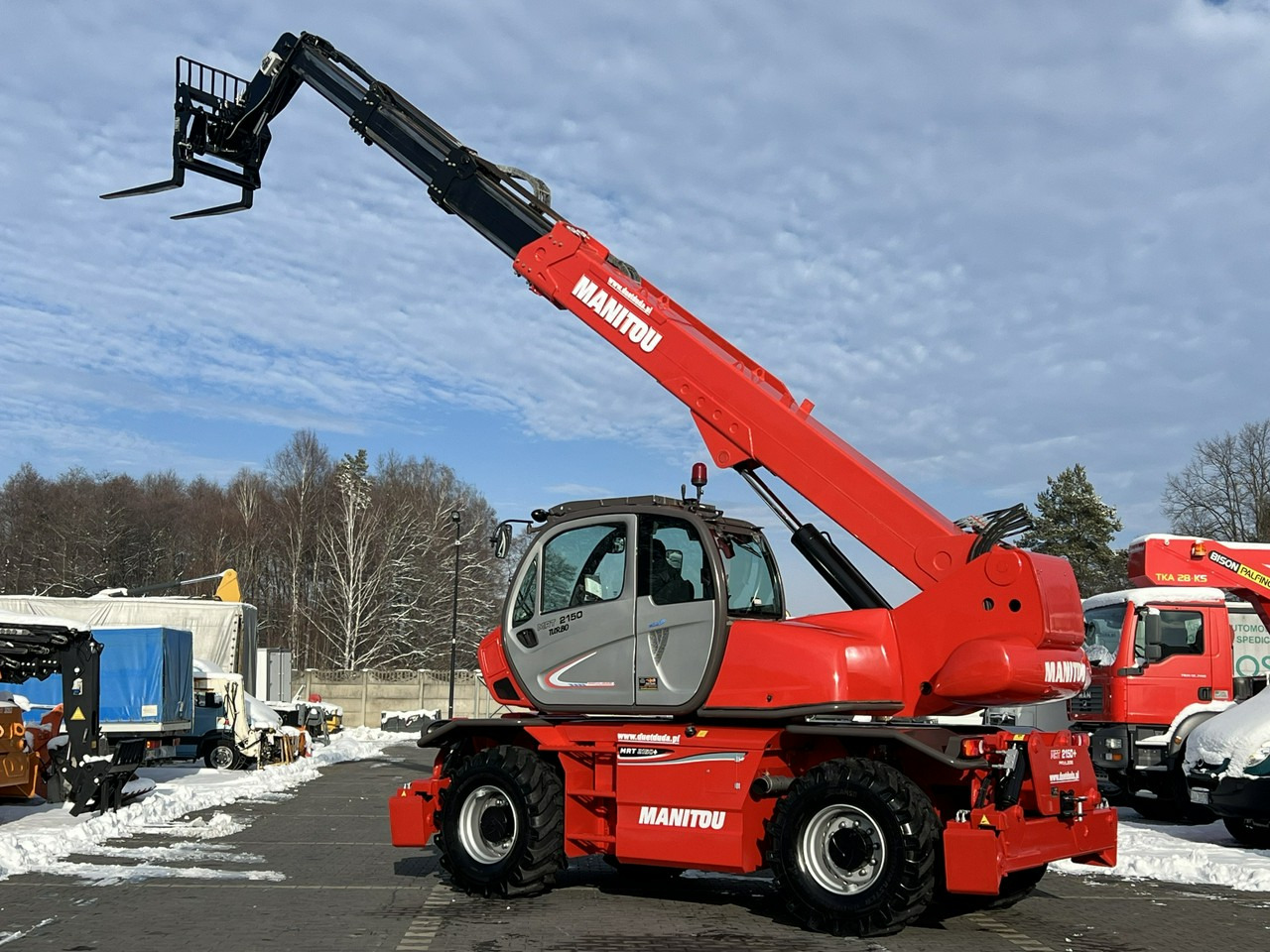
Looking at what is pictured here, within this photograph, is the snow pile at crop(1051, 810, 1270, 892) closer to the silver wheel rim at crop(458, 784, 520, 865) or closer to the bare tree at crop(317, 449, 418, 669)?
the silver wheel rim at crop(458, 784, 520, 865)

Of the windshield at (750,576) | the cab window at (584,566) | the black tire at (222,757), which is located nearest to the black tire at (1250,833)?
the windshield at (750,576)

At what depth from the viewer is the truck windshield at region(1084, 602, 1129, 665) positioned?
56.8 feet

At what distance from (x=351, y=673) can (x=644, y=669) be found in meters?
48.6

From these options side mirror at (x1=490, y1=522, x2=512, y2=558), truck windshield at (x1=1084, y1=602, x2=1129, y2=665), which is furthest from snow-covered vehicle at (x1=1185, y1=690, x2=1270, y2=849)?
side mirror at (x1=490, y1=522, x2=512, y2=558)

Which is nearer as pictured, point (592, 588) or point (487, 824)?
point (592, 588)

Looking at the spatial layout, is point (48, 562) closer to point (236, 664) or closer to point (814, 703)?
point (236, 664)

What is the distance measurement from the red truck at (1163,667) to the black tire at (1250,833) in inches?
70.4

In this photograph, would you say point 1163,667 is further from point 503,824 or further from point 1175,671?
point 503,824

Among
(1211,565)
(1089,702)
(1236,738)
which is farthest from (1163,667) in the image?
(1236,738)

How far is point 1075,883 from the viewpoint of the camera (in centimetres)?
1148

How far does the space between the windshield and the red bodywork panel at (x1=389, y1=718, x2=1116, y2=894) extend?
1.03 metres

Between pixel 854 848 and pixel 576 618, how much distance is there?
9.30 ft

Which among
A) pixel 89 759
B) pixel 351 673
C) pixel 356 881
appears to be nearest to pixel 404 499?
pixel 351 673

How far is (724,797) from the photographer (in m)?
9.33
